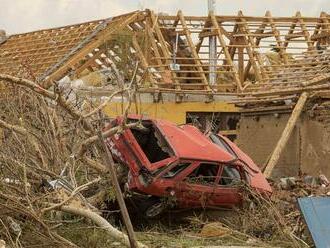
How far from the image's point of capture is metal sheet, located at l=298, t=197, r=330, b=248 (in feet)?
26.4

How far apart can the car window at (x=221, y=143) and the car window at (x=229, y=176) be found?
23.3 inches

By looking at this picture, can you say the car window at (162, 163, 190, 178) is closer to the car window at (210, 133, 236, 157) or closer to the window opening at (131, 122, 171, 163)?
the window opening at (131, 122, 171, 163)

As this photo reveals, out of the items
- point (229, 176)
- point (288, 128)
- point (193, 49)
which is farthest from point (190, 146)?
point (193, 49)

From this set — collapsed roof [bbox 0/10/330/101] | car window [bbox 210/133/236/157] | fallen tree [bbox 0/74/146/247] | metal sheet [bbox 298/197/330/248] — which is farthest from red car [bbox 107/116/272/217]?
collapsed roof [bbox 0/10/330/101]

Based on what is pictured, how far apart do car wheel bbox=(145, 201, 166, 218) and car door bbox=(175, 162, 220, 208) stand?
243 millimetres

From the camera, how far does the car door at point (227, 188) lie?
10164 millimetres

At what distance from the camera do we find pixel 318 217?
8.31 meters

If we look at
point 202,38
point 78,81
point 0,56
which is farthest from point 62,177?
point 0,56

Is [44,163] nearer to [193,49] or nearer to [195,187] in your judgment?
[195,187]

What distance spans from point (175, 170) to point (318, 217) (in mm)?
2306

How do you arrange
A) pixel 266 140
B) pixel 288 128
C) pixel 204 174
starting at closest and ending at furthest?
pixel 204 174 < pixel 288 128 < pixel 266 140

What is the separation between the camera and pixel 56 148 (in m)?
9.03

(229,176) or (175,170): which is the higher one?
(175,170)

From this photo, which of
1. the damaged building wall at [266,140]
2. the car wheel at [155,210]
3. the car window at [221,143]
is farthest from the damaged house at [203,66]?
the car wheel at [155,210]
